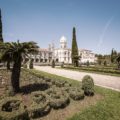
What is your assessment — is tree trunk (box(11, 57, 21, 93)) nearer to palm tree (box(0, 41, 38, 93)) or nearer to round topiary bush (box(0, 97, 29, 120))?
palm tree (box(0, 41, 38, 93))

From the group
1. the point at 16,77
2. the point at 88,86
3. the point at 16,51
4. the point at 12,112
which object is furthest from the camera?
the point at 16,77

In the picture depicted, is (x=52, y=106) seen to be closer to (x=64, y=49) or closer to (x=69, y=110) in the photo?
(x=69, y=110)

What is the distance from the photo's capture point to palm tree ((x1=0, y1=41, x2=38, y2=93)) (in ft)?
41.1

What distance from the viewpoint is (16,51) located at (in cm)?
1259

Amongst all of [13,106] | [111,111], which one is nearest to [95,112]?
[111,111]

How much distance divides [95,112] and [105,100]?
2.40 metres

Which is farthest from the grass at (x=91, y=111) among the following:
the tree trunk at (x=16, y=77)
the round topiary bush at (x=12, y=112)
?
the tree trunk at (x=16, y=77)

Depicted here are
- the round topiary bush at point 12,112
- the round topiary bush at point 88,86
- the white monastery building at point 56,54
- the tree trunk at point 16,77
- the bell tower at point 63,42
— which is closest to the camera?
the round topiary bush at point 12,112

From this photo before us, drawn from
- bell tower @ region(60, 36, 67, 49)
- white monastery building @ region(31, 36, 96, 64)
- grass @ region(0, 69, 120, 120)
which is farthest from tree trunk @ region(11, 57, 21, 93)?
bell tower @ region(60, 36, 67, 49)

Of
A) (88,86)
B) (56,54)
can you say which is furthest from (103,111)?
(56,54)

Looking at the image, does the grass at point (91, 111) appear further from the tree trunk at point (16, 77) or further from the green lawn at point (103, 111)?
the tree trunk at point (16, 77)

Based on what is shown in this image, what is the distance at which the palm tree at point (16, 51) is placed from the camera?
493 inches

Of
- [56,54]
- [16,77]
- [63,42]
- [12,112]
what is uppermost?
[63,42]

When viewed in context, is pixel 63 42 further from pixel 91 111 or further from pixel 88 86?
pixel 91 111
